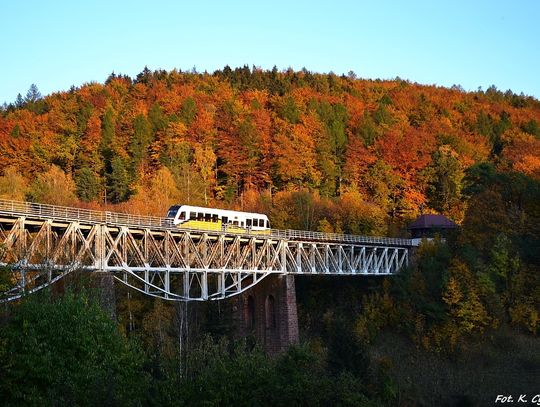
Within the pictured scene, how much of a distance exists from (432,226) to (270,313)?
20545 mm

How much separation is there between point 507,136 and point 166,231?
73932 millimetres

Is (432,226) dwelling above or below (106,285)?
above

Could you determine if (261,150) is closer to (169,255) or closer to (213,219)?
(213,219)

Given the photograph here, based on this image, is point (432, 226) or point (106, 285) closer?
point (106, 285)

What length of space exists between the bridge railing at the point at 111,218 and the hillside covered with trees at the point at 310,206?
4331 millimetres

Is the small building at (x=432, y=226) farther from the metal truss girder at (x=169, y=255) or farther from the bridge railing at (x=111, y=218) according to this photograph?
the metal truss girder at (x=169, y=255)

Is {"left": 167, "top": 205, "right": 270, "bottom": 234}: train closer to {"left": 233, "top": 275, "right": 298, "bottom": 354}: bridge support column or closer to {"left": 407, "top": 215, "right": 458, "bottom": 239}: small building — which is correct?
{"left": 233, "top": 275, "right": 298, "bottom": 354}: bridge support column

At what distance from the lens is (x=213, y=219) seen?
200ft

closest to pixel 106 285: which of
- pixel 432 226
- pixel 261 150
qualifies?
pixel 432 226

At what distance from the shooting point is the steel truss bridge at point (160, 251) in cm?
4306

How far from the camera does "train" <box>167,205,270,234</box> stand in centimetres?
5819

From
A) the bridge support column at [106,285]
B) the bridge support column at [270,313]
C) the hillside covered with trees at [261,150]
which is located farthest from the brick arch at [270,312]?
the bridge support column at [106,285]

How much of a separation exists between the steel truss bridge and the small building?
8.03 ft

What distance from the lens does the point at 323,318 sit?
229ft
